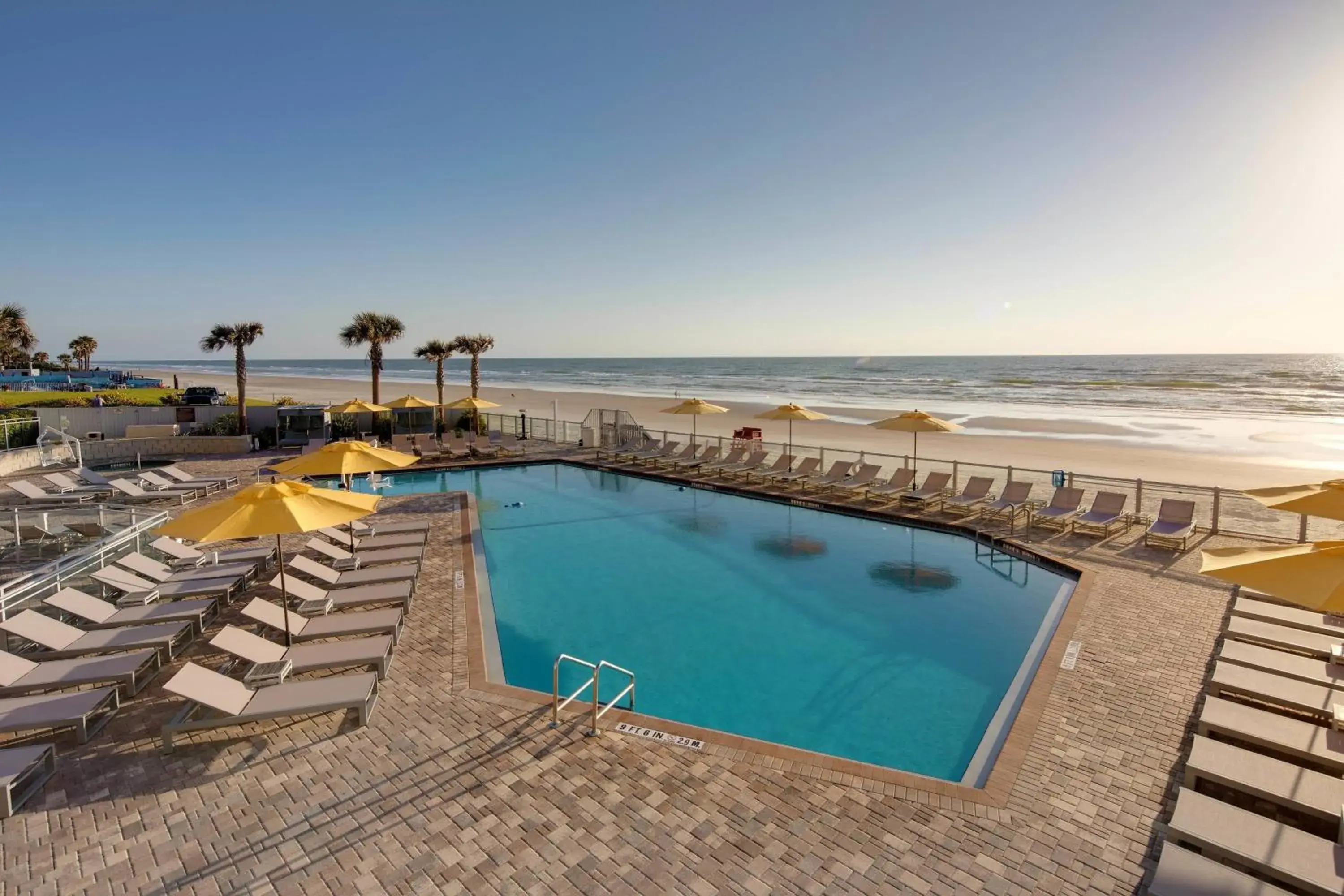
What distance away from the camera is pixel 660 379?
254 ft

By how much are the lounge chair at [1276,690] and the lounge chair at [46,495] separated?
714 inches

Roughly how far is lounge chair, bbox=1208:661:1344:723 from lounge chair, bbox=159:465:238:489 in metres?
17.8

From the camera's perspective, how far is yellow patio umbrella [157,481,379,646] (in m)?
5.82

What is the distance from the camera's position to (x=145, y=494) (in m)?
13.2

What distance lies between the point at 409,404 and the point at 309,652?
613 inches

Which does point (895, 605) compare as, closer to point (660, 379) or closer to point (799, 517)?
point (799, 517)

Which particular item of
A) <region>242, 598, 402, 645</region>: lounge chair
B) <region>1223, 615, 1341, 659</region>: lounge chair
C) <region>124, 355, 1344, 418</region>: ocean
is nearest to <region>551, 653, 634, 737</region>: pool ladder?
<region>242, 598, 402, 645</region>: lounge chair

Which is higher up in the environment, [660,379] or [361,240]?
[361,240]

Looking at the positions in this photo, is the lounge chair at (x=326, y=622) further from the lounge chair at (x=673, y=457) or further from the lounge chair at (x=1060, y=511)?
the lounge chair at (x=673, y=457)

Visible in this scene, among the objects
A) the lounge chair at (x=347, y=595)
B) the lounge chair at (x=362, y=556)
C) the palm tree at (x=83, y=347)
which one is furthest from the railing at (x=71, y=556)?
the palm tree at (x=83, y=347)

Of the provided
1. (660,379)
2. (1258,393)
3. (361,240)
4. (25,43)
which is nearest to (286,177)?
(361,240)

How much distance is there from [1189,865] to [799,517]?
1049 cm

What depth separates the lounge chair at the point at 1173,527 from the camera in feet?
34.6

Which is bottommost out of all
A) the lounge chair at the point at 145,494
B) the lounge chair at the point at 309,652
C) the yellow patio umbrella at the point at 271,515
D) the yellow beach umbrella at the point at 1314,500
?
the lounge chair at the point at 309,652
